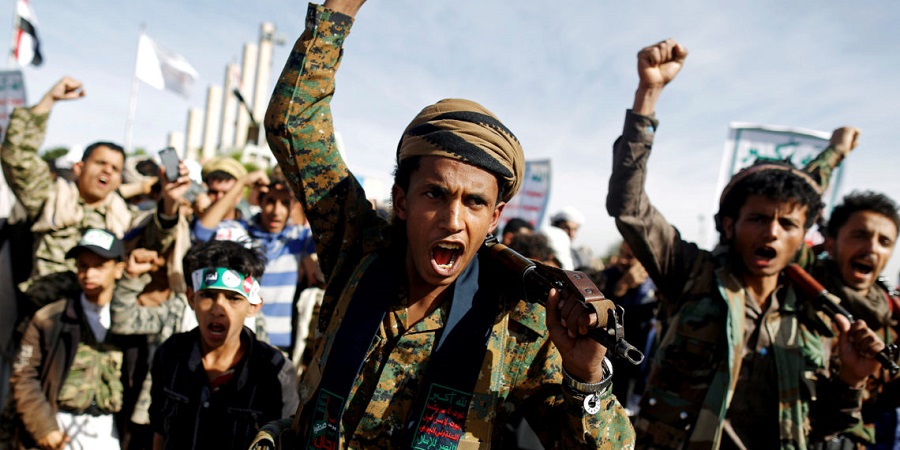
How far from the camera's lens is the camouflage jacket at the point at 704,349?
2383 millimetres


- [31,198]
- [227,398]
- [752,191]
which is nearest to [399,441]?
[227,398]

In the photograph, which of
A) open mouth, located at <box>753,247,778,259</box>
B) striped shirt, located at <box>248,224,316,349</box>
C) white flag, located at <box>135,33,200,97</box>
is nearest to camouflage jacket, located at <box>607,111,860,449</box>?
open mouth, located at <box>753,247,778,259</box>

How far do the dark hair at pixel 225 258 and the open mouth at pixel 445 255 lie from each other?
1.54m

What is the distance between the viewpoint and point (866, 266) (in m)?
2.94

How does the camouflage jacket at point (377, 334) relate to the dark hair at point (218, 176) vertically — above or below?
below

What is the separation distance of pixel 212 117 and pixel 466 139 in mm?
69632

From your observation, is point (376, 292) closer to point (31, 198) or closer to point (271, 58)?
point (31, 198)

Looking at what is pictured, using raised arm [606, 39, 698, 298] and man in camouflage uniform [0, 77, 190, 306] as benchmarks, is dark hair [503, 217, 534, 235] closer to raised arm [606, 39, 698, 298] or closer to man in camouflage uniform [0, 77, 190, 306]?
raised arm [606, 39, 698, 298]

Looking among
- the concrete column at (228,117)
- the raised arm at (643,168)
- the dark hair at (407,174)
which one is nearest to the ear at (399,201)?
the dark hair at (407,174)

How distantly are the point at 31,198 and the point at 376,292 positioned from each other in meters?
3.57

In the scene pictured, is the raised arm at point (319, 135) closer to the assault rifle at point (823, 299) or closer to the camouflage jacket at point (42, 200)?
the assault rifle at point (823, 299)

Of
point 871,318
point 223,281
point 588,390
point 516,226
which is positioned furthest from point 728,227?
point 516,226

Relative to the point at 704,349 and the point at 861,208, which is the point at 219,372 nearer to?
the point at 704,349

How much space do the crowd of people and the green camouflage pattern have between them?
0.01 meters
